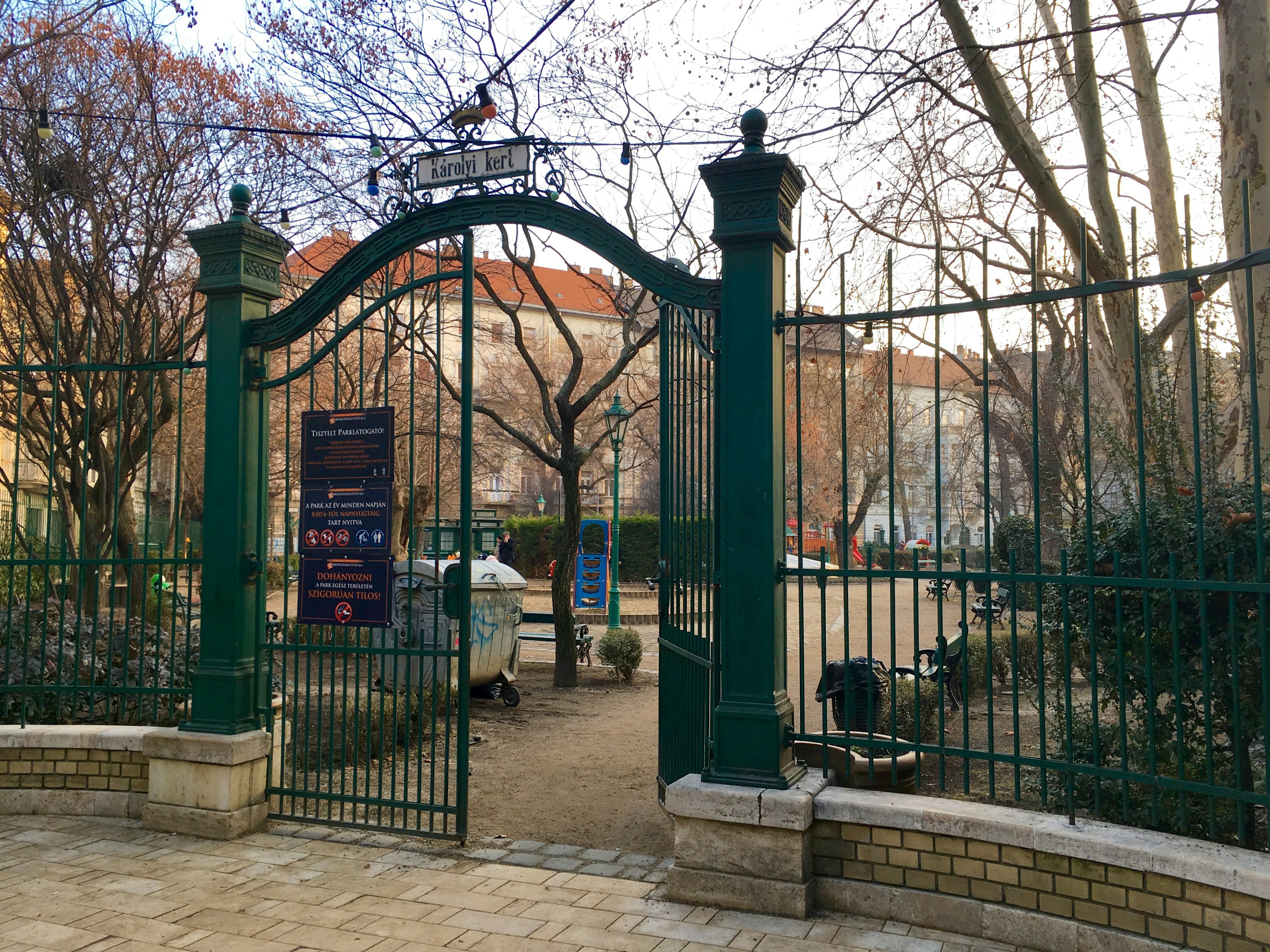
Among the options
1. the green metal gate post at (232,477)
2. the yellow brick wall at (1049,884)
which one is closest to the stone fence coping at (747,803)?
the yellow brick wall at (1049,884)

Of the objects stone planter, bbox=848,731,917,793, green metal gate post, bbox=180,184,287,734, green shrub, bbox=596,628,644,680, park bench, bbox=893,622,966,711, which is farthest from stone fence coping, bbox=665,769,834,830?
green shrub, bbox=596,628,644,680

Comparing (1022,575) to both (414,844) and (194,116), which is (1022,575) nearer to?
(414,844)

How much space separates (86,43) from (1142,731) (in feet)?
44.2

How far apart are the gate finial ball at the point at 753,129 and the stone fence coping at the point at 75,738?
194 inches

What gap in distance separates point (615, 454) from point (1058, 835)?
12.8 m

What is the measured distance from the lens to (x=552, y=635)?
18.8 metres

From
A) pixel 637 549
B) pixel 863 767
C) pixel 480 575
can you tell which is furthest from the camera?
pixel 637 549

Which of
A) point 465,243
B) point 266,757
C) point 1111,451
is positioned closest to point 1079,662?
point 1111,451

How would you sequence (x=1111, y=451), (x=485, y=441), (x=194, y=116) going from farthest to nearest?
(x=485, y=441), (x=194, y=116), (x=1111, y=451)

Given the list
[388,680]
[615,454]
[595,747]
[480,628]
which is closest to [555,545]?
[615,454]

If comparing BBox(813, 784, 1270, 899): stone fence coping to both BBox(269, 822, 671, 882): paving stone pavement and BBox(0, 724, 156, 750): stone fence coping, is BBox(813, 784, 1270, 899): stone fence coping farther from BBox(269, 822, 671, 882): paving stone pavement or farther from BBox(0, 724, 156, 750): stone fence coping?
BBox(0, 724, 156, 750): stone fence coping

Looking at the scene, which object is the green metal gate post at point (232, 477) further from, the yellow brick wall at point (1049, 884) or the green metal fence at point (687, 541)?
the yellow brick wall at point (1049, 884)

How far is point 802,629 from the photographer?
465cm

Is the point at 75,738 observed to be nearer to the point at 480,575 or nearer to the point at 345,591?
the point at 345,591
